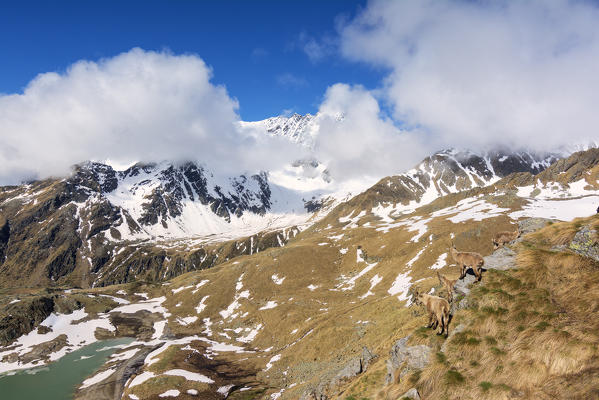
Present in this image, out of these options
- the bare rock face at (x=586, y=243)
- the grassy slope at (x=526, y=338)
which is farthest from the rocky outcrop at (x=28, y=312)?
the bare rock face at (x=586, y=243)

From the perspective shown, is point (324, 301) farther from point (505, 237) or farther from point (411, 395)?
point (411, 395)

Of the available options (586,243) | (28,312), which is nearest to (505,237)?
(586,243)

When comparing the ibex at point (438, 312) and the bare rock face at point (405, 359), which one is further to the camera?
the ibex at point (438, 312)

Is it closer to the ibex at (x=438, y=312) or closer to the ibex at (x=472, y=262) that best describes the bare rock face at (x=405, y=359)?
the ibex at (x=438, y=312)

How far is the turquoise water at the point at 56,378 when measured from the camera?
74.1 m

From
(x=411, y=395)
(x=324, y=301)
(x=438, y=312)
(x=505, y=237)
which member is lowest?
(x=324, y=301)

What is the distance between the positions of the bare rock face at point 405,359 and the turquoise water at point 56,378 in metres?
83.9

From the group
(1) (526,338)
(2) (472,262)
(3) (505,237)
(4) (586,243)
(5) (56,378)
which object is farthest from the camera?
(5) (56,378)

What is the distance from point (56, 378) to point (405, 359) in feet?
341

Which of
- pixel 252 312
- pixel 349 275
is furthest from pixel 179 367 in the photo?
pixel 349 275

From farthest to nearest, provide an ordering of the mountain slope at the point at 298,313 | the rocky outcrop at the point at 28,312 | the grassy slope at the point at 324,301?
the rocky outcrop at the point at 28,312, the grassy slope at the point at 324,301, the mountain slope at the point at 298,313

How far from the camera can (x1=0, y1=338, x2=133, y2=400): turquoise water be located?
74.1 metres

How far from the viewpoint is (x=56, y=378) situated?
269ft

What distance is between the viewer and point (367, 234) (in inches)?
5428
